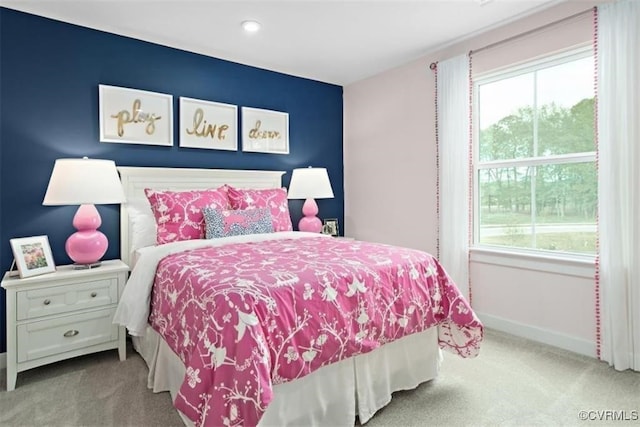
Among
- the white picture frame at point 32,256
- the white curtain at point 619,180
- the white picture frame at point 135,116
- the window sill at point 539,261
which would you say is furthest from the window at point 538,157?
the white picture frame at point 32,256

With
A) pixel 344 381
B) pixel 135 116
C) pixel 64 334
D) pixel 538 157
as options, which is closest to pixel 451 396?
pixel 344 381

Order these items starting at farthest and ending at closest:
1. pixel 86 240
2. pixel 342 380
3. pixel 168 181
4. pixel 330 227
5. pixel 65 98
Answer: pixel 330 227
pixel 168 181
pixel 65 98
pixel 86 240
pixel 342 380

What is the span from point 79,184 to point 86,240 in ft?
1.30

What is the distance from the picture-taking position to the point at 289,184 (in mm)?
4172

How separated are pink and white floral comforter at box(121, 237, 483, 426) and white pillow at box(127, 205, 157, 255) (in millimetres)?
737

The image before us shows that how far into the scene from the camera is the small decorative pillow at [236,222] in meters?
2.80

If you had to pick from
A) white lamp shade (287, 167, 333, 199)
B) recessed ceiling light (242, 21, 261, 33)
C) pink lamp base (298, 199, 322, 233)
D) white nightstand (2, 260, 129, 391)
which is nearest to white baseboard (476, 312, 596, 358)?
pink lamp base (298, 199, 322, 233)

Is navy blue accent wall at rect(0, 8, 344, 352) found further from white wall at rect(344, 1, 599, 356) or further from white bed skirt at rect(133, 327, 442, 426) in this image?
white wall at rect(344, 1, 599, 356)

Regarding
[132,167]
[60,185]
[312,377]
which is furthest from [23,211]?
[312,377]

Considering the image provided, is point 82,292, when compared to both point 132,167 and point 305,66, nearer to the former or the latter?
point 132,167

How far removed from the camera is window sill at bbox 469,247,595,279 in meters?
2.62

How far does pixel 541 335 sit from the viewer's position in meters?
2.83

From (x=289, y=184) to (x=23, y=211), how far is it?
2.37 meters

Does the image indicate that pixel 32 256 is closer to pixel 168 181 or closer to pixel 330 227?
pixel 168 181
